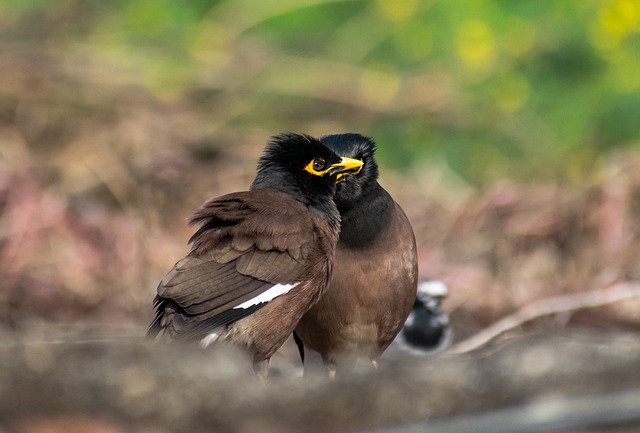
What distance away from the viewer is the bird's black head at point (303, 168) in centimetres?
463

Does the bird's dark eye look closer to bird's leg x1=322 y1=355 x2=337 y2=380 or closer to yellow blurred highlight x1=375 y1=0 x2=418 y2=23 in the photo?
bird's leg x1=322 y1=355 x2=337 y2=380

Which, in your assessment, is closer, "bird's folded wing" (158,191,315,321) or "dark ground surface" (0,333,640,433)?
"dark ground surface" (0,333,640,433)

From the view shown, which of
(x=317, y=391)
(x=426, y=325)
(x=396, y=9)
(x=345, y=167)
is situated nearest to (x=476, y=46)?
(x=396, y=9)

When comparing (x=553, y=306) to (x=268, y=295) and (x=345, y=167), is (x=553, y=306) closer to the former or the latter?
(x=345, y=167)

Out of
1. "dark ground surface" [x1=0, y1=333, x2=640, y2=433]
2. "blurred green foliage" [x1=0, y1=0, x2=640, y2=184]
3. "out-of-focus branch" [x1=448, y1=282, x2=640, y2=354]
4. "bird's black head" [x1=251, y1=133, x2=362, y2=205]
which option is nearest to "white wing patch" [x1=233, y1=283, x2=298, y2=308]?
"bird's black head" [x1=251, y1=133, x2=362, y2=205]

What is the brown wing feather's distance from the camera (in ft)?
13.8

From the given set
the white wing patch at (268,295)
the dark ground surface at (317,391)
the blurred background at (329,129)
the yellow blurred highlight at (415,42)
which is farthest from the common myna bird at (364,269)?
the yellow blurred highlight at (415,42)

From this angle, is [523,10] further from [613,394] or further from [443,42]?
[613,394]

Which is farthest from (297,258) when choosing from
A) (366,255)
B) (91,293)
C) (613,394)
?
(91,293)

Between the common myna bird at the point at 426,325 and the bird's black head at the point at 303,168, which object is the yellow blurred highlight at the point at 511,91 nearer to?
the common myna bird at the point at 426,325

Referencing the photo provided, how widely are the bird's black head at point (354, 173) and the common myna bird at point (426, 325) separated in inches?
45.2

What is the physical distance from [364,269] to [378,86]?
21.7 feet

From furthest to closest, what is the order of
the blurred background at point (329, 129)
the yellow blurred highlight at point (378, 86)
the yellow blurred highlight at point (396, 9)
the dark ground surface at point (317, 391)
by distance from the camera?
1. the yellow blurred highlight at point (396, 9)
2. the yellow blurred highlight at point (378, 86)
3. the blurred background at point (329, 129)
4. the dark ground surface at point (317, 391)

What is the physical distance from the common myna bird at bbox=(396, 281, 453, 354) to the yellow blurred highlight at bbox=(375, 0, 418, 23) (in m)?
5.78
